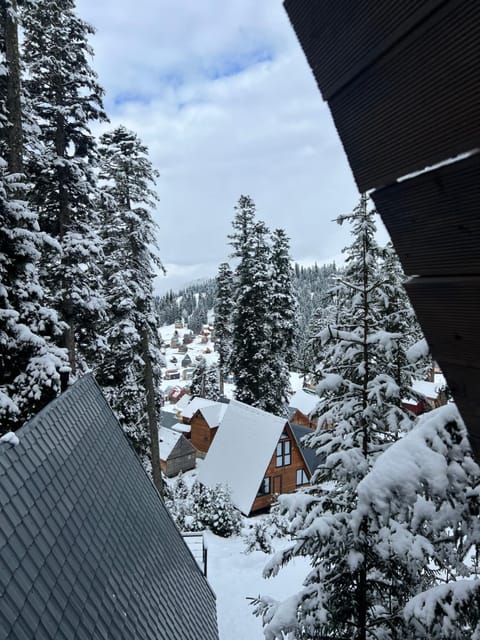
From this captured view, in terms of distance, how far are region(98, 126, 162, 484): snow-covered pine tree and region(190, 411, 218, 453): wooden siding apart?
740 inches

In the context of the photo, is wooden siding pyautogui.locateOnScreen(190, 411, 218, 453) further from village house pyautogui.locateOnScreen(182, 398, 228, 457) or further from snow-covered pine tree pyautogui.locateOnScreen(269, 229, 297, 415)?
snow-covered pine tree pyautogui.locateOnScreen(269, 229, 297, 415)

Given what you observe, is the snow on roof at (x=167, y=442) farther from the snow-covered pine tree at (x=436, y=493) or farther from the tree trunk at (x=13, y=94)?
the snow-covered pine tree at (x=436, y=493)

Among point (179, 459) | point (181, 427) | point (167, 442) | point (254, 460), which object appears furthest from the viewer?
point (181, 427)

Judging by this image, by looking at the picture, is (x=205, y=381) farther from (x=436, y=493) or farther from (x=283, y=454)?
(x=436, y=493)

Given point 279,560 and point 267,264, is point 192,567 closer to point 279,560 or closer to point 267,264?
point 279,560

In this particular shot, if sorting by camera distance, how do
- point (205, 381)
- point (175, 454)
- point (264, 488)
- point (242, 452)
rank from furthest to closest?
point (205, 381)
point (175, 454)
point (242, 452)
point (264, 488)

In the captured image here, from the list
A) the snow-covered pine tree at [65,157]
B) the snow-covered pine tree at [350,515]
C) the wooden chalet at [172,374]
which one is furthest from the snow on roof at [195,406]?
the wooden chalet at [172,374]

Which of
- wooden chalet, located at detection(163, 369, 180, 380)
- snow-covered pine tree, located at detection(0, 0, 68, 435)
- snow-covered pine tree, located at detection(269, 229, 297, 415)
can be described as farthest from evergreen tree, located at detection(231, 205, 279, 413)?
wooden chalet, located at detection(163, 369, 180, 380)

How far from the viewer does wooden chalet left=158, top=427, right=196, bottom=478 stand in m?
31.2

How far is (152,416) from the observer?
16.6m

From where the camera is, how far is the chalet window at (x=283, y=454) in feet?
73.9

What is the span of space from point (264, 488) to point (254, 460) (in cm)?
158

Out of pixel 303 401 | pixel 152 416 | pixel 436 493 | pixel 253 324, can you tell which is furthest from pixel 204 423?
pixel 436 493

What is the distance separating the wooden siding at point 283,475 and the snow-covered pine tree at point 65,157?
13211 mm
